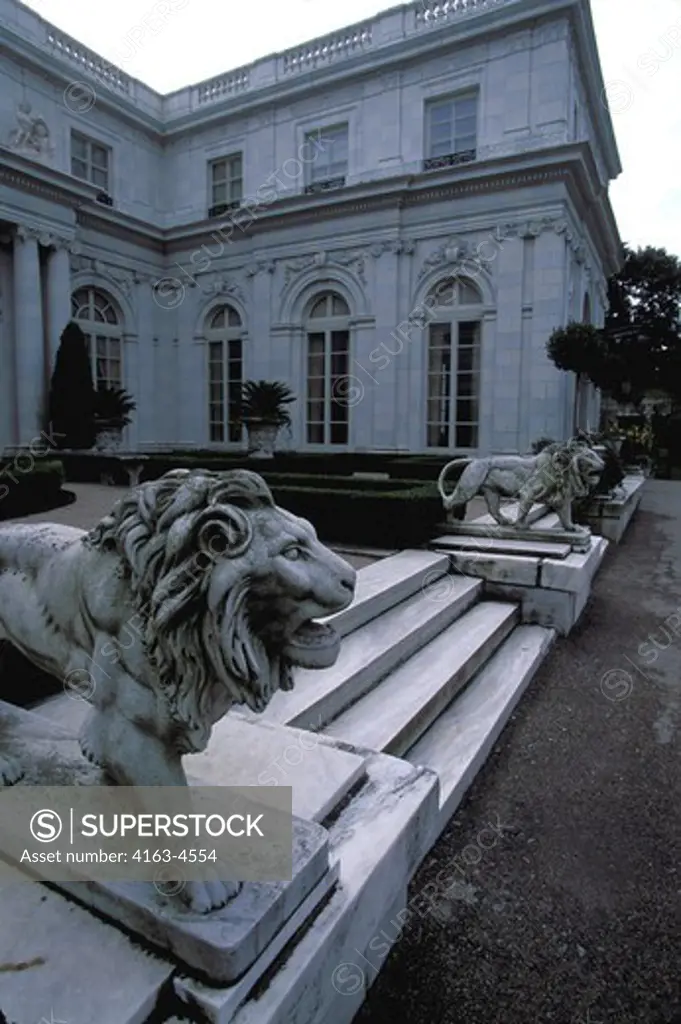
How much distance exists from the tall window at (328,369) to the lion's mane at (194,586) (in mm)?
15775

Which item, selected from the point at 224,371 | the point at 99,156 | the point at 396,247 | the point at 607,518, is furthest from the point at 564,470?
the point at 99,156

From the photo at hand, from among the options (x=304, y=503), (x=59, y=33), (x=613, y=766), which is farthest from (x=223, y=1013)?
(x=59, y=33)

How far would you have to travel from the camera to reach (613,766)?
3.60 metres

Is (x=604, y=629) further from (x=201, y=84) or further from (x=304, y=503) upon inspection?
(x=201, y=84)

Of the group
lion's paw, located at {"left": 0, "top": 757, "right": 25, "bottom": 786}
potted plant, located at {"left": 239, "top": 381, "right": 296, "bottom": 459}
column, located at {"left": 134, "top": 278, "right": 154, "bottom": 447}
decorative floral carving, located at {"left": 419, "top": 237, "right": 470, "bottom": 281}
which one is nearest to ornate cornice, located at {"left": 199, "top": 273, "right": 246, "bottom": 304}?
column, located at {"left": 134, "top": 278, "right": 154, "bottom": 447}

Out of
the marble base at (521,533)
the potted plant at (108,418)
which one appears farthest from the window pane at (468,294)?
the marble base at (521,533)

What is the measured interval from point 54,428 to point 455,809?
47.2ft

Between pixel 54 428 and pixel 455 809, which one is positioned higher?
pixel 54 428

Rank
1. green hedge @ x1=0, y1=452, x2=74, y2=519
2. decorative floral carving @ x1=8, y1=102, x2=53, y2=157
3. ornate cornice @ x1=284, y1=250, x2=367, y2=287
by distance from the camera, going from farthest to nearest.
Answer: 1. ornate cornice @ x1=284, y1=250, x2=367, y2=287
2. decorative floral carving @ x1=8, y1=102, x2=53, y2=157
3. green hedge @ x1=0, y1=452, x2=74, y2=519

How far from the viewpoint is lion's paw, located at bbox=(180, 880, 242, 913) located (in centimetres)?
152

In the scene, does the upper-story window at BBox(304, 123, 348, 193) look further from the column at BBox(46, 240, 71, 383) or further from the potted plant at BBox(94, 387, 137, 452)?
the potted plant at BBox(94, 387, 137, 452)

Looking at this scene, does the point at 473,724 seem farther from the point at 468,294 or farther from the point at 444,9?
the point at 444,9

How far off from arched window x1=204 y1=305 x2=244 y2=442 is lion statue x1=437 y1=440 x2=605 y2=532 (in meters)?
13.0

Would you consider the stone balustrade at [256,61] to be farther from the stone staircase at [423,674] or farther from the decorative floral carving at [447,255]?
the stone staircase at [423,674]
